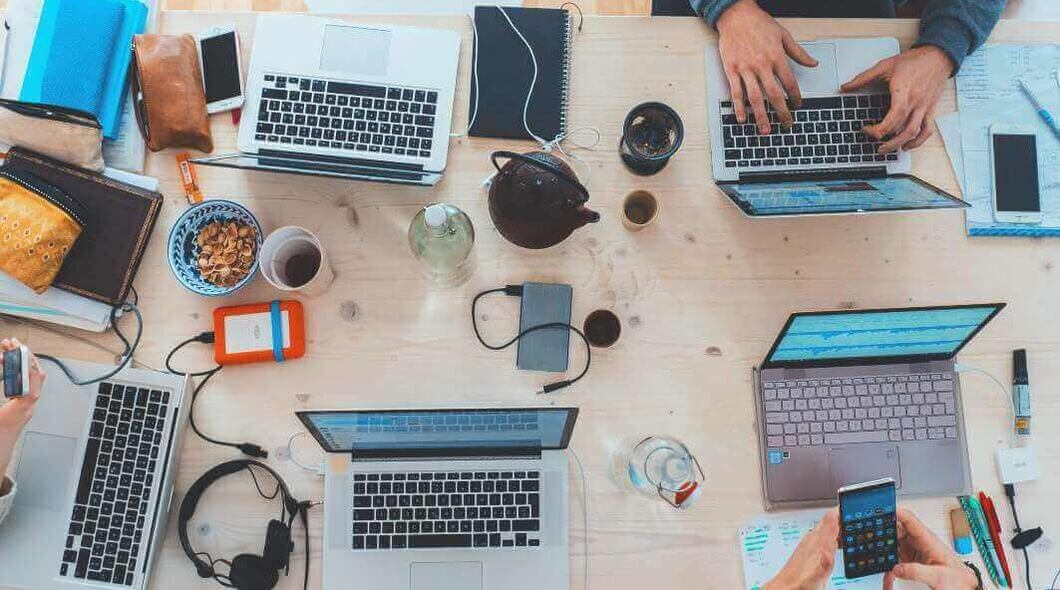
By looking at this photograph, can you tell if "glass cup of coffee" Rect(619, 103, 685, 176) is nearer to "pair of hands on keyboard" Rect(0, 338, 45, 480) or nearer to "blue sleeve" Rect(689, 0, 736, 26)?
"blue sleeve" Rect(689, 0, 736, 26)

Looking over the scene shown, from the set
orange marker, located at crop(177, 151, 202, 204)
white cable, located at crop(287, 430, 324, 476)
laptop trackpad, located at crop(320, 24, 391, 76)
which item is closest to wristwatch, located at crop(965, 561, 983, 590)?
white cable, located at crop(287, 430, 324, 476)

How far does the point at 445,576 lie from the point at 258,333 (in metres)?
0.48

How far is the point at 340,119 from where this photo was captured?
107 cm

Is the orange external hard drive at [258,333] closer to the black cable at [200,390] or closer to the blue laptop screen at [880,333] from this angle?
the black cable at [200,390]

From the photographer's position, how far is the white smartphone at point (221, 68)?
1.09 metres

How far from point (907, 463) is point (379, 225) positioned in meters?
0.94

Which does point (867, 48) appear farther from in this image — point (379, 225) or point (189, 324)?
point (189, 324)

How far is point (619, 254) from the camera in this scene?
43.6 inches

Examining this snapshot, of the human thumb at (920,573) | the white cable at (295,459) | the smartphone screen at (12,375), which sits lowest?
the human thumb at (920,573)

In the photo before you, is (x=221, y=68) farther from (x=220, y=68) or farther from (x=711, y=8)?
(x=711, y=8)

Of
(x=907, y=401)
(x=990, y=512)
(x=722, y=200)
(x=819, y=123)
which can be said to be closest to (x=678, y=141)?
(x=722, y=200)

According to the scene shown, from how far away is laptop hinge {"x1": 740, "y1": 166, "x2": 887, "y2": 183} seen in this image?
3.59ft

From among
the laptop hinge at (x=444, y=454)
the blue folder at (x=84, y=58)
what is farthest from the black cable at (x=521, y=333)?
the blue folder at (x=84, y=58)

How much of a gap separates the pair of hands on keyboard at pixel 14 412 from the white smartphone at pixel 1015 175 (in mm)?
1499
